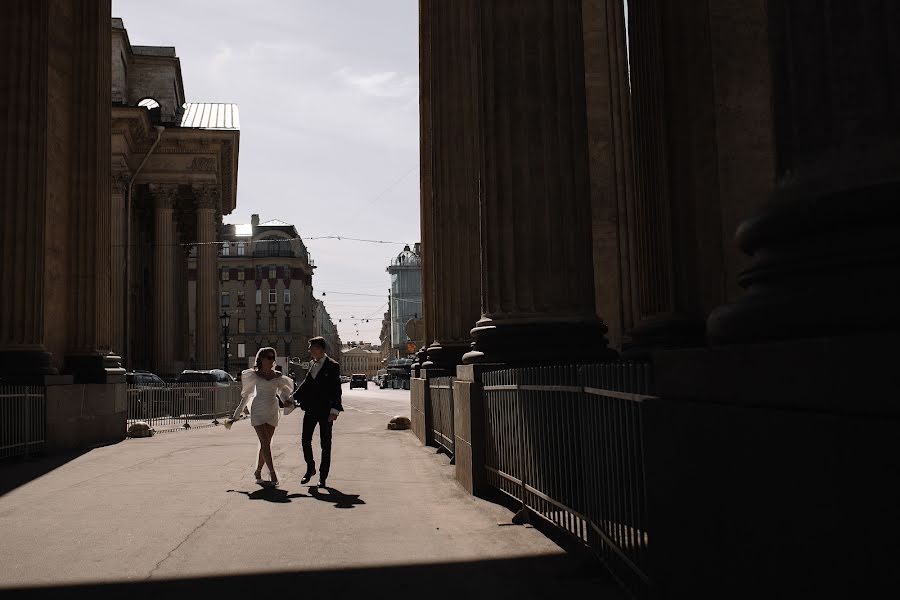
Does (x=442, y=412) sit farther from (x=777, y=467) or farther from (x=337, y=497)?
(x=777, y=467)

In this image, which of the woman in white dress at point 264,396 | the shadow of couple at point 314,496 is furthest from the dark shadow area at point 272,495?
the woman in white dress at point 264,396

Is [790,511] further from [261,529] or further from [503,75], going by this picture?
[503,75]

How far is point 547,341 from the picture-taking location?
9.77 metres

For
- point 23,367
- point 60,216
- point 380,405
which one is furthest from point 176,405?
point 380,405

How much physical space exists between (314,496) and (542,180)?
4.33 m

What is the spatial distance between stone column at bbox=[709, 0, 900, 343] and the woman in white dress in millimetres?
8786

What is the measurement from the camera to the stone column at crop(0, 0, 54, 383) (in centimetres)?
1675

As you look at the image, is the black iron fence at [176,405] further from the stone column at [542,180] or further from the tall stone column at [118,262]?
the stone column at [542,180]

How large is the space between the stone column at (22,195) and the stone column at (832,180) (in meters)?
15.9

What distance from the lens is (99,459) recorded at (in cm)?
1541

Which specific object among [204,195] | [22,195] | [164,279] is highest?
[204,195]

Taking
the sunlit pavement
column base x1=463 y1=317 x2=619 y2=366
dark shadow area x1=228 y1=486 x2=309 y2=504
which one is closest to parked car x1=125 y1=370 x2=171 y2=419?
the sunlit pavement

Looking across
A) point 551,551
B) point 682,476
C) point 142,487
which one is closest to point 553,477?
point 551,551

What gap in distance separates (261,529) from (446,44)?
12887mm
